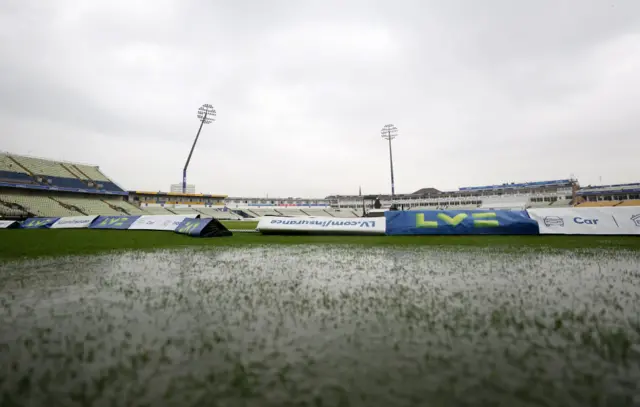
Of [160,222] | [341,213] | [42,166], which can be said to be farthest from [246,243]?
[341,213]

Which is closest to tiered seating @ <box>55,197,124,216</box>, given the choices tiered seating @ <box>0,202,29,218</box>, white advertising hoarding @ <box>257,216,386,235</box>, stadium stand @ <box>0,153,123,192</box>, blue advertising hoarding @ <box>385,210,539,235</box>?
stadium stand @ <box>0,153,123,192</box>

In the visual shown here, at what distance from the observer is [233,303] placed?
333 cm

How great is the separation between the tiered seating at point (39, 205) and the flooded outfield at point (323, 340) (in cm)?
4626

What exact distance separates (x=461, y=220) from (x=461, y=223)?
0.16 m

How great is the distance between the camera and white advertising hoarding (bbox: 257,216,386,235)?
577 inches

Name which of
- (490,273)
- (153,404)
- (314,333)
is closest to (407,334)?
(314,333)

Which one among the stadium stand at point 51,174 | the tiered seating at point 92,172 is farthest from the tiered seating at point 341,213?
the tiered seating at point 92,172

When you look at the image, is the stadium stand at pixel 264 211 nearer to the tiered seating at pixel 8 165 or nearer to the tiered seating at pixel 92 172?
the tiered seating at pixel 92 172

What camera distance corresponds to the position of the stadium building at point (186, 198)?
41219 millimetres

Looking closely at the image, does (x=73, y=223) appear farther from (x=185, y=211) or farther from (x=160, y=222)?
(x=185, y=211)

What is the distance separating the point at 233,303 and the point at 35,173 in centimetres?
5870

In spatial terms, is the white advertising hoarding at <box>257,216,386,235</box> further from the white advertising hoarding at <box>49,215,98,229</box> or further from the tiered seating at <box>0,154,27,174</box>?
the tiered seating at <box>0,154,27,174</box>

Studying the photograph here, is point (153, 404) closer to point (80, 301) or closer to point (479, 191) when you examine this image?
point (80, 301)

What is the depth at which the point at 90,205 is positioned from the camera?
46.0 m
